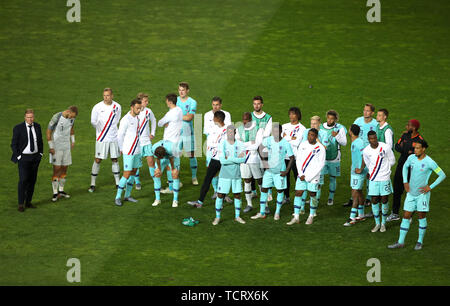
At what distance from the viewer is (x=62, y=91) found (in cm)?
2253

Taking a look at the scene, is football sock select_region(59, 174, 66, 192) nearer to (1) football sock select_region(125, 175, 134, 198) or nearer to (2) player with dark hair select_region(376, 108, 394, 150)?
(1) football sock select_region(125, 175, 134, 198)

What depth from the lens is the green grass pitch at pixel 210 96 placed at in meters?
12.9

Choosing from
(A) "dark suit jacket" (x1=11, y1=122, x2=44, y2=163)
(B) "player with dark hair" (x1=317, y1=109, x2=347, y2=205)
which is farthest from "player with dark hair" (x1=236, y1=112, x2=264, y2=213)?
(A) "dark suit jacket" (x1=11, y1=122, x2=44, y2=163)

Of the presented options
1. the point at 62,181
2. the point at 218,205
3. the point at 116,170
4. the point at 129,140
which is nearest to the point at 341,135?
the point at 218,205

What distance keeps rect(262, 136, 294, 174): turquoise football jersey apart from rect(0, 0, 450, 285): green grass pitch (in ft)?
3.49

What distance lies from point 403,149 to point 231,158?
3.37 meters

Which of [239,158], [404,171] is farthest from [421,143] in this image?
[239,158]

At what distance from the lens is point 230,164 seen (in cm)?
1438

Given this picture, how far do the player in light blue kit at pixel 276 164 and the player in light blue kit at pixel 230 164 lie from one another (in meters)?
0.65

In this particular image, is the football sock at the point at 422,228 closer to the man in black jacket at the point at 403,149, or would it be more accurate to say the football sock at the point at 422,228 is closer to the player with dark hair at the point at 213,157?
the man in black jacket at the point at 403,149

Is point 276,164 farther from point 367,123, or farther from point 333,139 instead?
point 367,123

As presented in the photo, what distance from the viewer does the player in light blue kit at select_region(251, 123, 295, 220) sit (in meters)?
14.7

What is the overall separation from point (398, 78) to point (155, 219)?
11558 mm

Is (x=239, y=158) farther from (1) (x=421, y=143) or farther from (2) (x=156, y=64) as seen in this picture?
(2) (x=156, y=64)
